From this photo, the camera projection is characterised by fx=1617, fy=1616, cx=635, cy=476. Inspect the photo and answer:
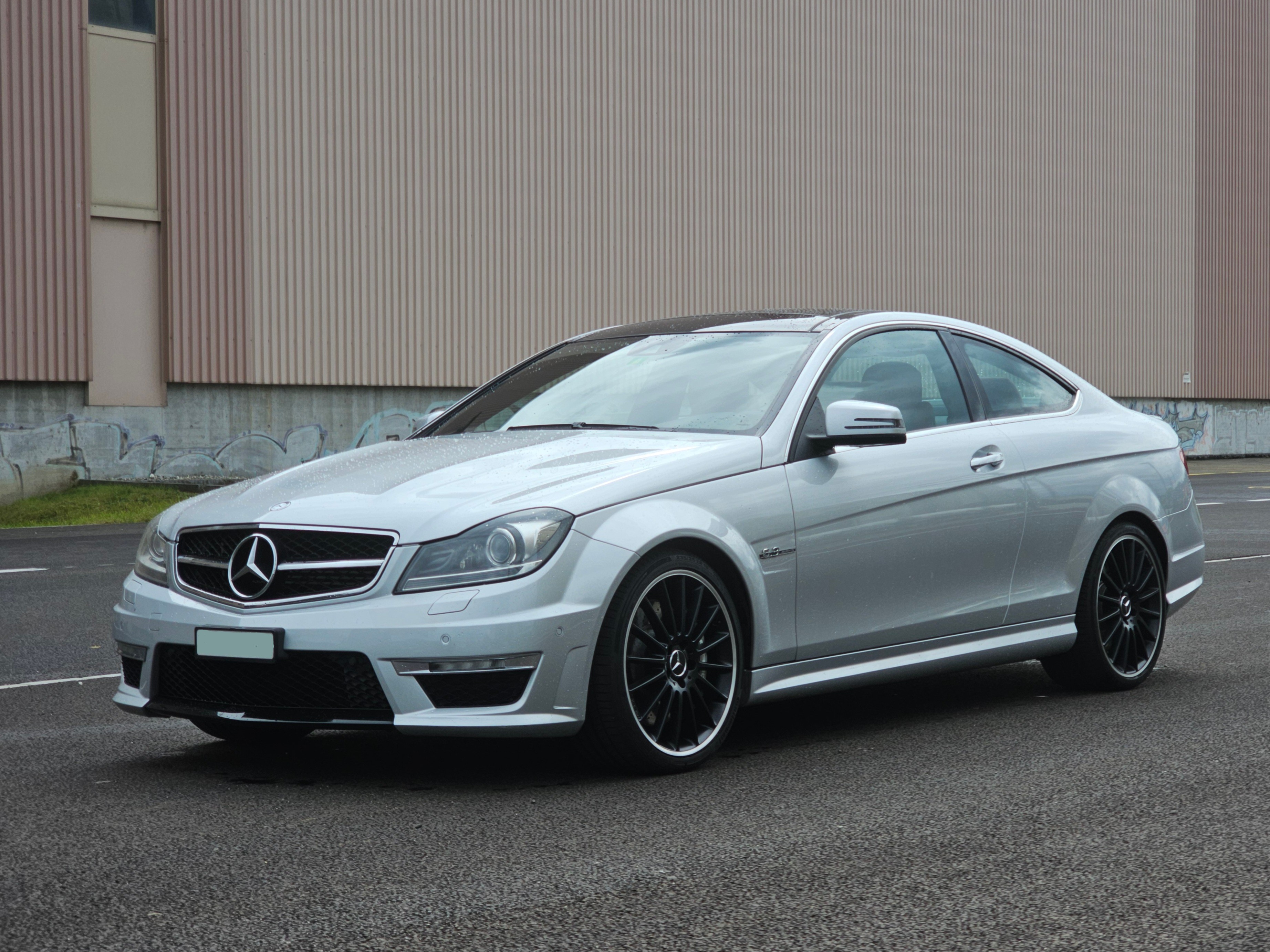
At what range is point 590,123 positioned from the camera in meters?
30.0

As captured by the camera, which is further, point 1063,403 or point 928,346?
point 1063,403

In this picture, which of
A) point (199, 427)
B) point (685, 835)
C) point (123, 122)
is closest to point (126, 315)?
point (199, 427)

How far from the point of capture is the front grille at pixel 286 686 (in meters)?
4.79

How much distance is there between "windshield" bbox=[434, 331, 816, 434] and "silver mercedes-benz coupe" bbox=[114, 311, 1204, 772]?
1cm

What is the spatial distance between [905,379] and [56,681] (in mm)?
4182

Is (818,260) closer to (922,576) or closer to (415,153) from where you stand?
(415,153)

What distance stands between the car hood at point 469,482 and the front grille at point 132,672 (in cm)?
42

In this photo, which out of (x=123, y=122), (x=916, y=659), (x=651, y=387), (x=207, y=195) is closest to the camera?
(x=916, y=659)

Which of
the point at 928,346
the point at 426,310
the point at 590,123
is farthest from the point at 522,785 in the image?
the point at 590,123

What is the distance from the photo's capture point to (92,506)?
23125 millimetres

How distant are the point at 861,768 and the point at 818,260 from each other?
29258mm

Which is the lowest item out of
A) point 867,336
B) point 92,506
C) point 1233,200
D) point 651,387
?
point 92,506

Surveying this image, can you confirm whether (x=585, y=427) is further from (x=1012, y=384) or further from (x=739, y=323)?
(x=1012, y=384)

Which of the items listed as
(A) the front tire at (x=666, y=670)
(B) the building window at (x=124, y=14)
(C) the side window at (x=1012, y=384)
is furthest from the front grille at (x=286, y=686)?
(B) the building window at (x=124, y=14)
